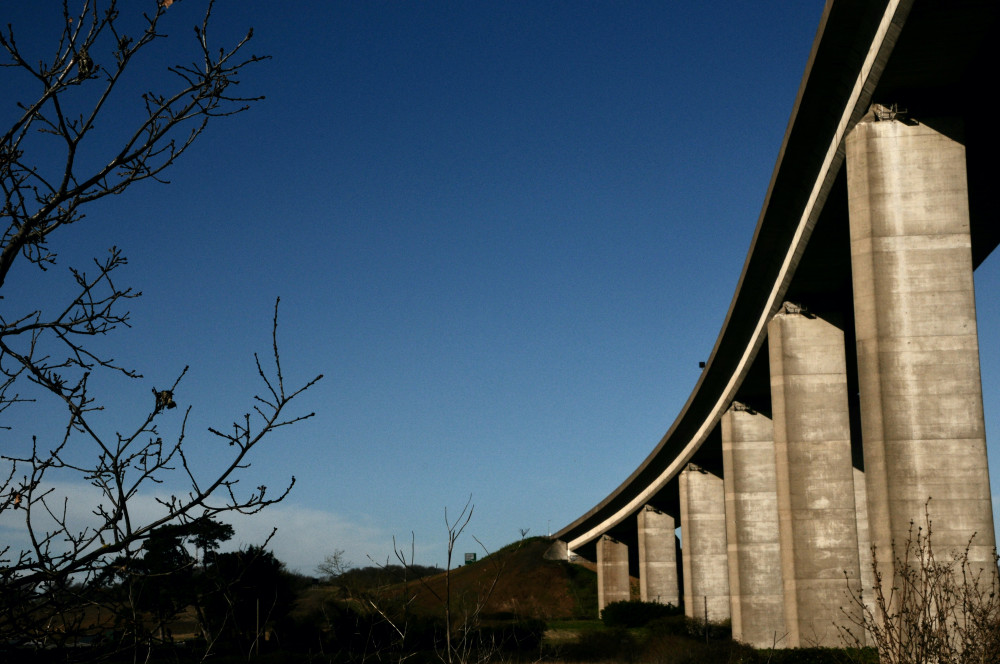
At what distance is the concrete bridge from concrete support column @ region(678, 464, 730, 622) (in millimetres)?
12107

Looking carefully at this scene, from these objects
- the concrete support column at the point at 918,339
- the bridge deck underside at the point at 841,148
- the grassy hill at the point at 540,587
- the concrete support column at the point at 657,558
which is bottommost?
the grassy hill at the point at 540,587

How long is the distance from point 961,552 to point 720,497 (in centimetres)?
3663

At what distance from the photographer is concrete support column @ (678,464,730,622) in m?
52.6

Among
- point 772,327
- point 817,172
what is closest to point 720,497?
point 772,327

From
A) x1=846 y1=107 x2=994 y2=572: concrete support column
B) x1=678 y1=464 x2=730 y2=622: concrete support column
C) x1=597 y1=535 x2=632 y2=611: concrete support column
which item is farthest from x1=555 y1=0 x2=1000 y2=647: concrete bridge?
x1=597 y1=535 x2=632 y2=611: concrete support column

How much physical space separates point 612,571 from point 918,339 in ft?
233

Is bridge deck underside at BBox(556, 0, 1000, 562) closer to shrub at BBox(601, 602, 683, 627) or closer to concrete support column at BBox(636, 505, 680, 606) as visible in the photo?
shrub at BBox(601, 602, 683, 627)

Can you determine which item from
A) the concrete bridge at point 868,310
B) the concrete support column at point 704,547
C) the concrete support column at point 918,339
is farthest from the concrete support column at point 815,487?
the concrete support column at point 704,547

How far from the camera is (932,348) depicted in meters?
19.4

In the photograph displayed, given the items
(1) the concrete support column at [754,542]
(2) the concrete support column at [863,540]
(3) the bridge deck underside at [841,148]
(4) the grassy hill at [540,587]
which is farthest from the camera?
(4) the grassy hill at [540,587]

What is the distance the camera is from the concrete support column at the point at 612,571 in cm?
8500

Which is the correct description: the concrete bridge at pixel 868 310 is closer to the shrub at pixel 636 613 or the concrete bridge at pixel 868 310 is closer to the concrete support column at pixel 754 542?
the concrete support column at pixel 754 542

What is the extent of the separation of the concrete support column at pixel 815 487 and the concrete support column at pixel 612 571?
55978 mm

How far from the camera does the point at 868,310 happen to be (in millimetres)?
20016
